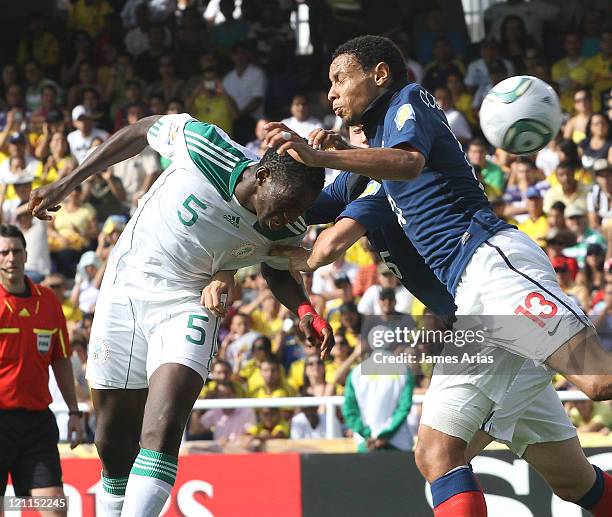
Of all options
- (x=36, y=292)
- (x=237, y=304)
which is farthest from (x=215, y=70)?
(x=36, y=292)

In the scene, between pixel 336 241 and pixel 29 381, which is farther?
pixel 29 381

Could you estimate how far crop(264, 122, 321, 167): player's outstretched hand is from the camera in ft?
16.2

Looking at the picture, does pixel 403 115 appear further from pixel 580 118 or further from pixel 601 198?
pixel 580 118

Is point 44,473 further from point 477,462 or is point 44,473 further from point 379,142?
point 379,142

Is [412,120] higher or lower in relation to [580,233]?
higher

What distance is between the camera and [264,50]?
55.7 ft

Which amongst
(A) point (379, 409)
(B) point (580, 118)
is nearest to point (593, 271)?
(A) point (379, 409)

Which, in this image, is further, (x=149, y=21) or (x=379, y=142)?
(x=149, y=21)

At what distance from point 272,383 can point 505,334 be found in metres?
5.55

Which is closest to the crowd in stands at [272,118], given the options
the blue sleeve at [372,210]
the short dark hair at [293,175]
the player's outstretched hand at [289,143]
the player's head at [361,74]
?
the blue sleeve at [372,210]

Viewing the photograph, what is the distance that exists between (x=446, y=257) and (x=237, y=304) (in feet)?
22.8

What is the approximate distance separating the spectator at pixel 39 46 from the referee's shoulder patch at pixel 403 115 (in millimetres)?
13337

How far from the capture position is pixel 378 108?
559 cm

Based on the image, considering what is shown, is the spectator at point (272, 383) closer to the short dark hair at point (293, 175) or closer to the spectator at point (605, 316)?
the spectator at point (605, 316)
